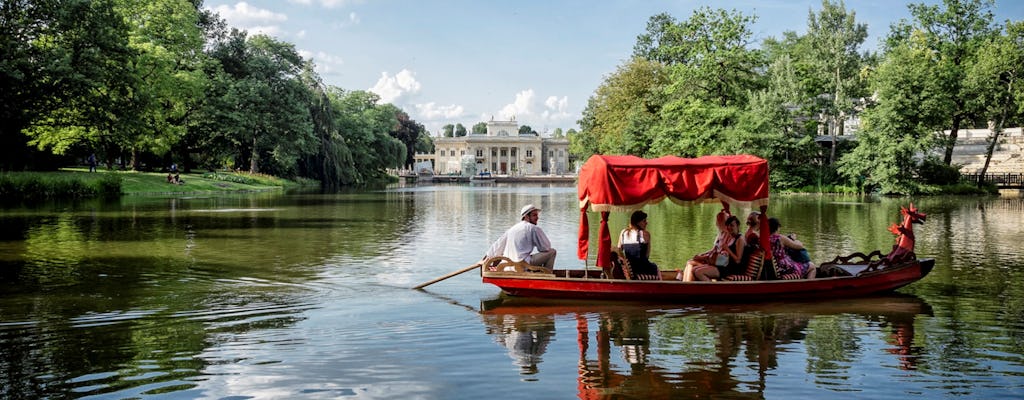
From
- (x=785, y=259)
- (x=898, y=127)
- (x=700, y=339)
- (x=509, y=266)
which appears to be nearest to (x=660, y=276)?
(x=785, y=259)

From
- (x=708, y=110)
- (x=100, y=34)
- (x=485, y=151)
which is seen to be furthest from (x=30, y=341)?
(x=485, y=151)

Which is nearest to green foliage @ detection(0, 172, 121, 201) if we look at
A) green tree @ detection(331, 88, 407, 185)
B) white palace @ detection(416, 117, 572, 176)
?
green tree @ detection(331, 88, 407, 185)

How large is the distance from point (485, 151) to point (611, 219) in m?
143

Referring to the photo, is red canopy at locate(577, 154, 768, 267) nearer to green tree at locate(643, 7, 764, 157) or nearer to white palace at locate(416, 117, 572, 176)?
green tree at locate(643, 7, 764, 157)

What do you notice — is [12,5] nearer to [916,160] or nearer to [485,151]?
[916,160]

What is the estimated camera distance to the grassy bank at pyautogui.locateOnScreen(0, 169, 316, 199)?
40.0 metres

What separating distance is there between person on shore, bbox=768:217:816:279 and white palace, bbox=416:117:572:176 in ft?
511

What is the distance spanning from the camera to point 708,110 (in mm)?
55656

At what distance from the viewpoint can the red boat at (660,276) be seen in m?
12.5

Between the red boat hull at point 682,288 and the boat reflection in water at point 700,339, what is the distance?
0.21 meters

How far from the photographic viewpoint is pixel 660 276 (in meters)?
13.1

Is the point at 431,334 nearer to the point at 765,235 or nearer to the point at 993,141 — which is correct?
the point at 765,235

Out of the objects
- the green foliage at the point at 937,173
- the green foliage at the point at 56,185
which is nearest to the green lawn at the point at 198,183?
the green foliage at the point at 56,185

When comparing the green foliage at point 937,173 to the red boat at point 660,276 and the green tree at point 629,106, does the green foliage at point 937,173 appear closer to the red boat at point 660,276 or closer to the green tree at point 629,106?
the green tree at point 629,106
